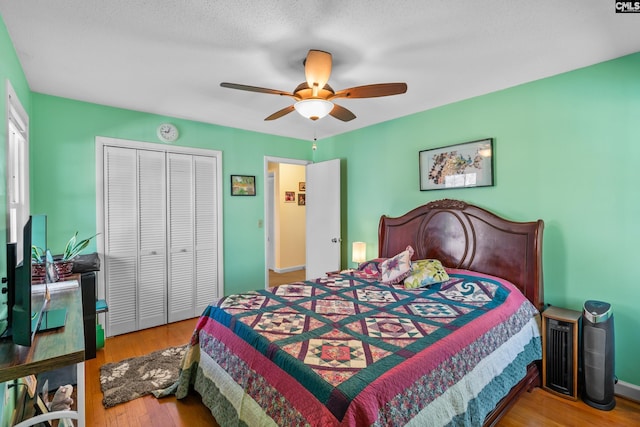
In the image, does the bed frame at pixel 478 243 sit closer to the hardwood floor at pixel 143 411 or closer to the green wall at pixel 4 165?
the hardwood floor at pixel 143 411

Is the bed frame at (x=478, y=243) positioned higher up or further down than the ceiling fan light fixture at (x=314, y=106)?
further down

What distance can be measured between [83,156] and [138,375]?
2.24 meters

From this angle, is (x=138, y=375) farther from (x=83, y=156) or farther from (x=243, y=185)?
(x=243, y=185)

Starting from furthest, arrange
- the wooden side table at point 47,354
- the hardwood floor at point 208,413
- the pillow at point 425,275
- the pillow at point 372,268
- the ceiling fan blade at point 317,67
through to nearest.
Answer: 1. the pillow at point 372,268
2. the pillow at point 425,275
3. the hardwood floor at point 208,413
4. the ceiling fan blade at point 317,67
5. the wooden side table at point 47,354

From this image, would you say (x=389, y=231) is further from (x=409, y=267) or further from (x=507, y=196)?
(x=507, y=196)

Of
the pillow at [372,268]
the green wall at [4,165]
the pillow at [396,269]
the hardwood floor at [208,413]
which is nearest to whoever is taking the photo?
the green wall at [4,165]

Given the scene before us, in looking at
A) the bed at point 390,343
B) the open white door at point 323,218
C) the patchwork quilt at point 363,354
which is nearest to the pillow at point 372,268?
the bed at point 390,343

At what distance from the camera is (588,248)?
96.3 inches

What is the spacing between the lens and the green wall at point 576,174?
7.47 feet

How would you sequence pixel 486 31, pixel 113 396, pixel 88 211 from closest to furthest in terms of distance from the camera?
pixel 486 31 < pixel 113 396 < pixel 88 211

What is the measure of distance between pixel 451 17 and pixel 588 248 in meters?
2.06

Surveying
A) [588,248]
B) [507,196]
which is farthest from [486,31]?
[588,248]

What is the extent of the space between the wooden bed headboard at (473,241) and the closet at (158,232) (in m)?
2.34

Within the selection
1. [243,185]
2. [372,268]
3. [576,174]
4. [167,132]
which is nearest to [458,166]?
[576,174]
